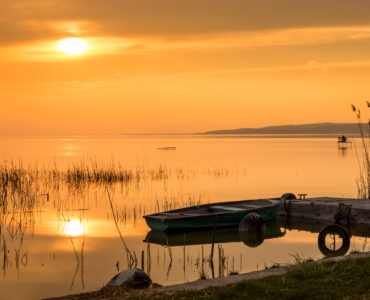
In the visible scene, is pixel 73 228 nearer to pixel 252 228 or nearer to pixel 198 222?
pixel 198 222

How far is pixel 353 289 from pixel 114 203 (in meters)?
18.8

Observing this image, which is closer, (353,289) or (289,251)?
(353,289)

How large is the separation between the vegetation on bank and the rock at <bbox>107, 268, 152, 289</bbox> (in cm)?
40

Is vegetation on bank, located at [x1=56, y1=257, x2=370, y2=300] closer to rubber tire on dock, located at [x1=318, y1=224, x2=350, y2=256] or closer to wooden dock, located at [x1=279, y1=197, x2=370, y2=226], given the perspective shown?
rubber tire on dock, located at [x1=318, y1=224, x2=350, y2=256]

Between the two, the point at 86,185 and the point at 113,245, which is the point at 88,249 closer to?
the point at 113,245

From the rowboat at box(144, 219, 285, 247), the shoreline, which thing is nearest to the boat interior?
the rowboat at box(144, 219, 285, 247)

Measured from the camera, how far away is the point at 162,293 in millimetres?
8852

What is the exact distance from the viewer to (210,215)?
18.1m

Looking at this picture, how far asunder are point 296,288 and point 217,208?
11.4 m

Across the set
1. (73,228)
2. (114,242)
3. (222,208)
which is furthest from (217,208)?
(73,228)

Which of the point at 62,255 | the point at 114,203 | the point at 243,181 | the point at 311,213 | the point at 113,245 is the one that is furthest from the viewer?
the point at 243,181

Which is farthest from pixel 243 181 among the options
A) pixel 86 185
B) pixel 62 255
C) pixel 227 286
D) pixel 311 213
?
pixel 227 286

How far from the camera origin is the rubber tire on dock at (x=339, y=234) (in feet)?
50.3

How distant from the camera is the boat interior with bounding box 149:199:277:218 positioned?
18.8 metres
